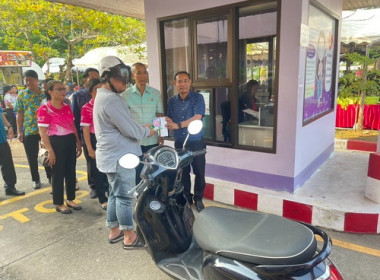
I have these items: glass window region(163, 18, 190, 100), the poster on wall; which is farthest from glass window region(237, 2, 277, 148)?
glass window region(163, 18, 190, 100)

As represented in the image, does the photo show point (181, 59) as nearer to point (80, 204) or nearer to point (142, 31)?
point (80, 204)

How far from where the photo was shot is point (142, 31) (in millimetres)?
12734

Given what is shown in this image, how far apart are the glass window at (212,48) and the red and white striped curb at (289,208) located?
4.74 feet

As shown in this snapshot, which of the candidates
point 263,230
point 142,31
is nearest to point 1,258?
point 263,230

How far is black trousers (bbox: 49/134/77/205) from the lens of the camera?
373 cm

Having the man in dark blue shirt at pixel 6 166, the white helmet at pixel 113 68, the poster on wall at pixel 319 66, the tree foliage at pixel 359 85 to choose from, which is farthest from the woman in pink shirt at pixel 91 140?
the tree foliage at pixel 359 85

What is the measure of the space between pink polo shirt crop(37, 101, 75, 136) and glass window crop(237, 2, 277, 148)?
2125 mm

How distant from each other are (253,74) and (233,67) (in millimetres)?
534

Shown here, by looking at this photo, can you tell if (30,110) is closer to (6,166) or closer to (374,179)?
(6,166)

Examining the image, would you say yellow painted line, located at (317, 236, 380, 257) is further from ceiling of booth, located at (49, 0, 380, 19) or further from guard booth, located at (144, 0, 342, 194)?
ceiling of booth, located at (49, 0, 380, 19)

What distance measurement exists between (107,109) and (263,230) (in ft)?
5.41

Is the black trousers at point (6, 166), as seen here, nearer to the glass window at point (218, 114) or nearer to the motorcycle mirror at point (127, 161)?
the glass window at point (218, 114)

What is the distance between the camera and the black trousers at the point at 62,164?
3727 mm

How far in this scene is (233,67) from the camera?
381 cm
